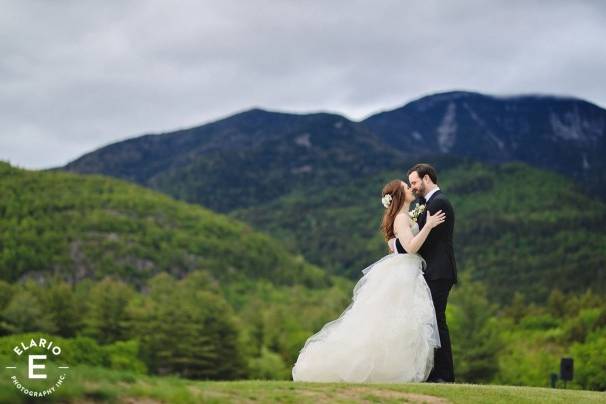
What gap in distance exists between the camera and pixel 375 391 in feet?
41.2

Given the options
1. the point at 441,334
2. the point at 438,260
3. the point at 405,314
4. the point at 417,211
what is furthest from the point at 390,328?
the point at 417,211

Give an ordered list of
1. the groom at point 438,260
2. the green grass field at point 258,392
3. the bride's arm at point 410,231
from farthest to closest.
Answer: the groom at point 438,260
the bride's arm at point 410,231
the green grass field at point 258,392

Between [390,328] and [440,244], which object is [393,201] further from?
[390,328]

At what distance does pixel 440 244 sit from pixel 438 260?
295 millimetres

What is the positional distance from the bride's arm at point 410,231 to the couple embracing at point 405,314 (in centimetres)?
2

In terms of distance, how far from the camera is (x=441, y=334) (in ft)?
46.6

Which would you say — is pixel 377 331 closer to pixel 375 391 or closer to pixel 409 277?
pixel 409 277

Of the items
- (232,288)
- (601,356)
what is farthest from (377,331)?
(232,288)

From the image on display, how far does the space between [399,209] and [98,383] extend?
266 inches

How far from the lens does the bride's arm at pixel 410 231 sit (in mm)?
13719

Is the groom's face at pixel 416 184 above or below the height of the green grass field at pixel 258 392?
above

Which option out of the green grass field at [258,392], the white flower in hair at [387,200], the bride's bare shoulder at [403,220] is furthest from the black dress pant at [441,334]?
the white flower in hair at [387,200]

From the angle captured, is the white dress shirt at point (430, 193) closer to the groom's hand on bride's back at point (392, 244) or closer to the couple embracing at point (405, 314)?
the couple embracing at point (405, 314)

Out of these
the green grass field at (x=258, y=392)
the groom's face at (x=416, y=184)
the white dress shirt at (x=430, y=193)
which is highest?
the groom's face at (x=416, y=184)
